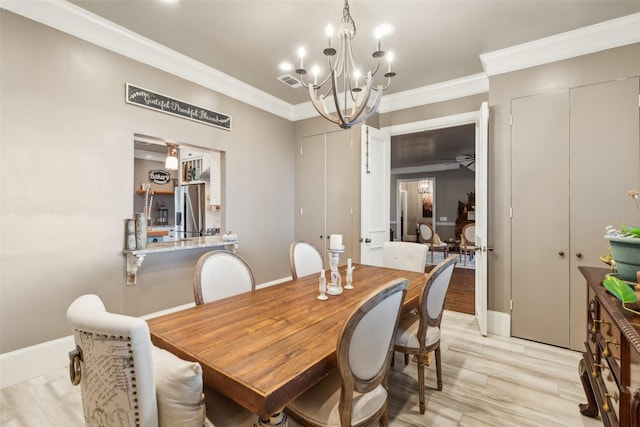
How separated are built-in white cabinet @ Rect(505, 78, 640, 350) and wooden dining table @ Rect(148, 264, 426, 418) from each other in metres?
1.75

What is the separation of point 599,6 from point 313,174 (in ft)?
10.8

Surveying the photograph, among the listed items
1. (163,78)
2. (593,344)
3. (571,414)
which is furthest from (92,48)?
(571,414)

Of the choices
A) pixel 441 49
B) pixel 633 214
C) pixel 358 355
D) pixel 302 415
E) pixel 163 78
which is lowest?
pixel 302 415

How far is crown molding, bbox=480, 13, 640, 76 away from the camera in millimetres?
2430

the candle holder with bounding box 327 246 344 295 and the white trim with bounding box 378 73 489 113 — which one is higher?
the white trim with bounding box 378 73 489 113

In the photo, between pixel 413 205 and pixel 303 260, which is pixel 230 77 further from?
pixel 413 205

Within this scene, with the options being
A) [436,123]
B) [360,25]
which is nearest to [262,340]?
[360,25]

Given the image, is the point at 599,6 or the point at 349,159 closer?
the point at 599,6

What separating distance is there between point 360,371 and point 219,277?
1177 mm

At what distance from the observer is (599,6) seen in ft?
7.37

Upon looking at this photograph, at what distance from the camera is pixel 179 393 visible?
2.85 feet

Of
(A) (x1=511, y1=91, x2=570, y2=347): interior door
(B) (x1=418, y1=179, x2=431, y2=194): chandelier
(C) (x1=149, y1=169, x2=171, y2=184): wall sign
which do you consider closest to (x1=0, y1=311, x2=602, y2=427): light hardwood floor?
(A) (x1=511, y1=91, x2=570, y2=347): interior door

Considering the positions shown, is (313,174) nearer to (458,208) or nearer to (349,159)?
(349,159)

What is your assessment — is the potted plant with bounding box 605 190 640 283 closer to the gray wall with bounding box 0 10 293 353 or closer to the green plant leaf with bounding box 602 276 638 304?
the green plant leaf with bounding box 602 276 638 304
